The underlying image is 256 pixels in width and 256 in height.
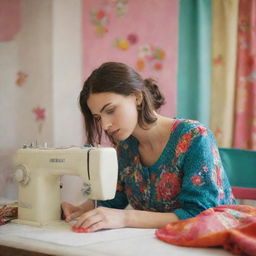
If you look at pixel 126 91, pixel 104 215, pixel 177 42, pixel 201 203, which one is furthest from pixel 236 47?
pixel 104 215

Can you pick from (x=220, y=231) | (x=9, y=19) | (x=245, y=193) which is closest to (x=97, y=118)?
(x=220, y=231)

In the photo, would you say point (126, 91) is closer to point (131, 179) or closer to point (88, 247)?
point (131, 179)

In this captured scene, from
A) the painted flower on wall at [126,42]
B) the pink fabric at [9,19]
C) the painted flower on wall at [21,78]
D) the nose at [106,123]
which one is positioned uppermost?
the pink fabric at [9,19]

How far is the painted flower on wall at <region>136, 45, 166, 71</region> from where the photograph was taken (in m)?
2.44

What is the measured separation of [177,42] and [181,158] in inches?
46.7

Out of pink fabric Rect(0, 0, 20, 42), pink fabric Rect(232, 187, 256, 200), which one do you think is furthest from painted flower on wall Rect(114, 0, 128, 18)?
pink fabric Rect(232, 187, 256, 200)

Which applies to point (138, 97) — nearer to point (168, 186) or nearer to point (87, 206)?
point (168, 186)

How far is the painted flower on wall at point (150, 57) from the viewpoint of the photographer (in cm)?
244

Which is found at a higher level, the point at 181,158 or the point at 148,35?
the point at 148,35

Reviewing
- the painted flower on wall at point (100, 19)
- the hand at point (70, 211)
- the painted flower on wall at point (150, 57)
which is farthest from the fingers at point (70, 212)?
the painted flower on wall at point (100, 19)

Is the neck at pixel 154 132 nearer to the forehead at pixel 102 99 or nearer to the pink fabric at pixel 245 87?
the forehead at pixel 102 99

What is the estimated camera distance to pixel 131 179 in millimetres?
1563

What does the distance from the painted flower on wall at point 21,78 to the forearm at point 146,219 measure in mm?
1370

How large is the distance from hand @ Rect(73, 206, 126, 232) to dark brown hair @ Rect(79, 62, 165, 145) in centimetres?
39
